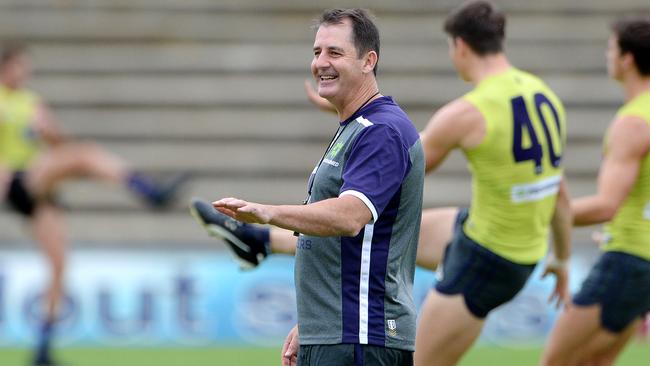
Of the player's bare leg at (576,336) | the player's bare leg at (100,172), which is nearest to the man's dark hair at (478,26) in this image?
the player's bare leg at (576,336)

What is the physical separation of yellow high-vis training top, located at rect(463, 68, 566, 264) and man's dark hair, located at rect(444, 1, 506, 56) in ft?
0.53

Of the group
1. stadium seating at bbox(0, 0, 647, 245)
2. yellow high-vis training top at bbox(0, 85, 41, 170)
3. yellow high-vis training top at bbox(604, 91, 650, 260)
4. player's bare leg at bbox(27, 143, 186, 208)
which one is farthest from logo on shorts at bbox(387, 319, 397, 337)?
stadium seating at bbox(0, 0, 647, 245)

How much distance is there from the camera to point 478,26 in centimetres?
613

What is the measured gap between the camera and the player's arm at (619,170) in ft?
20.1

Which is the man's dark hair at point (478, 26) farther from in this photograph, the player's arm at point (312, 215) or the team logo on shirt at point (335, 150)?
the player's arm at point (312, 215)

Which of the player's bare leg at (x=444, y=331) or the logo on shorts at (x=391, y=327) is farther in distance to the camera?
the player's bare leg at (x=444, y=331)

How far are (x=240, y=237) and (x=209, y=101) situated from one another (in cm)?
911

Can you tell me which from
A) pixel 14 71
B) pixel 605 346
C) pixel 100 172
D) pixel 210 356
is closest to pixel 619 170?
pixel 605 346

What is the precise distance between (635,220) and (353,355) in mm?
2630

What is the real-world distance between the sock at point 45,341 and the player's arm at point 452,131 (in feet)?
15.2

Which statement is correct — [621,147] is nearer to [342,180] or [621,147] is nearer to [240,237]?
[240,237]

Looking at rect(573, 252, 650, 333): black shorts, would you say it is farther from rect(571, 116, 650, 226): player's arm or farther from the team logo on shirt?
the team logo on shirt

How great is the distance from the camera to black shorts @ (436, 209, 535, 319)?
6.09 m

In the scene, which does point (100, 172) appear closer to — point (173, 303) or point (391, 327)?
point (173, 303)
